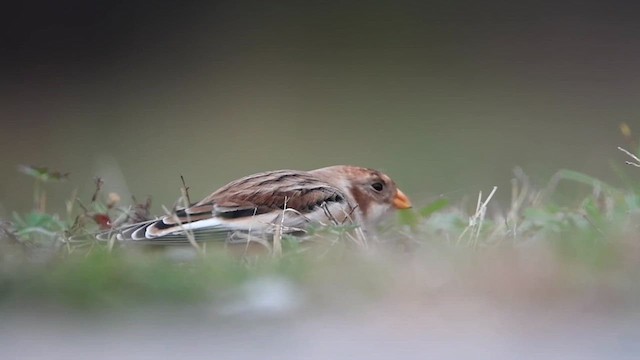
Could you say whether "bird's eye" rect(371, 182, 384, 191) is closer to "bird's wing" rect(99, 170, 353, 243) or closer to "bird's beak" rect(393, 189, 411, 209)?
"bird's beak" rect(393, 189, 411, 209)

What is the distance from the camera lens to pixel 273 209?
2578mm

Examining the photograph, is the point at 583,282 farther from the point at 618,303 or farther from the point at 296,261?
the point at 296,261

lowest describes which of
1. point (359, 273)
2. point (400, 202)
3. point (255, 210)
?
point (359, 273)

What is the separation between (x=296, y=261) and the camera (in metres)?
1.58

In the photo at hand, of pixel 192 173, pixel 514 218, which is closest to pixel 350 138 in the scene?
pixel 192 173

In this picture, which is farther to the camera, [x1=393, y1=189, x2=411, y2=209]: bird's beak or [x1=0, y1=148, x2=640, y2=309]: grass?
[x1=393, y1=189, x2=411, y2=209]: bird's beak

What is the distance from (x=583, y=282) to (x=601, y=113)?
4268 millimetres

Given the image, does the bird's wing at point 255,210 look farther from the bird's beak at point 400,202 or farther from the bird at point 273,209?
the bird's beak at point 400,202

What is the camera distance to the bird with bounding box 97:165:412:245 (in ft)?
7.76

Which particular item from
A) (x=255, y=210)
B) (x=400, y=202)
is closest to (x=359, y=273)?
(x=255, y=210)

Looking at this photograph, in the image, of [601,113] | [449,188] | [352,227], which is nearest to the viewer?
[352,227]

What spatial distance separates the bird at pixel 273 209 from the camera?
2.37 metres

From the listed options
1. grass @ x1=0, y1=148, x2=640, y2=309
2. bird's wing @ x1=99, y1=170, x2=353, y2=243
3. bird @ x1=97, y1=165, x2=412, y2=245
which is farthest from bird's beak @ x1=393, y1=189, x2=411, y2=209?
grass @ x1=0, y1=148, x2=640, y2=309

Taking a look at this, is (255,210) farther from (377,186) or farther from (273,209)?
(377,186)
